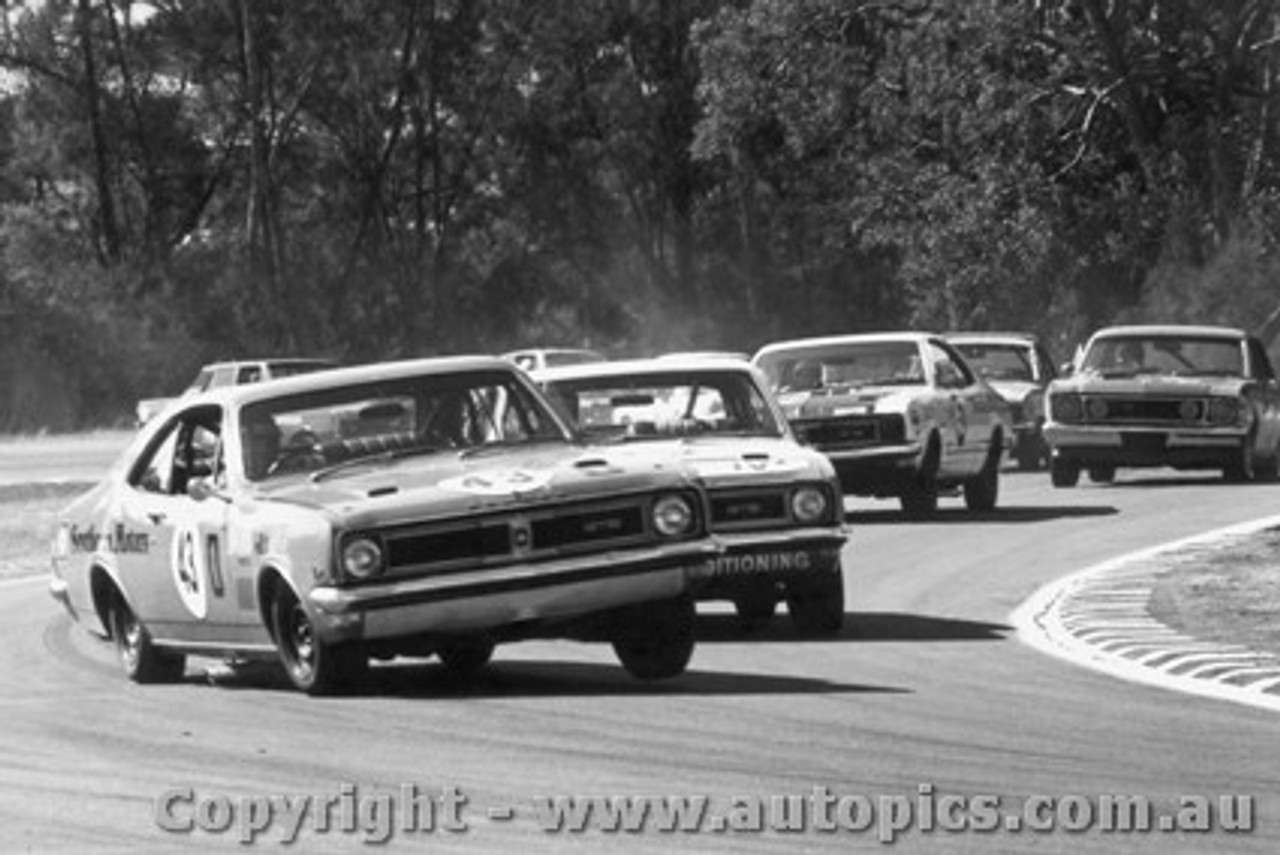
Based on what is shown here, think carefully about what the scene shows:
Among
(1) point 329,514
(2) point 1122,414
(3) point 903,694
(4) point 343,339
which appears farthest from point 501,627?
(4) point 343,339

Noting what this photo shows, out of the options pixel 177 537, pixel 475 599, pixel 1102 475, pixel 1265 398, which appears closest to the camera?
pixel 475 599

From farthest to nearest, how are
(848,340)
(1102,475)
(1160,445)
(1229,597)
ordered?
(1102,475)
(1160,445)
(848,340)
(1229,597)

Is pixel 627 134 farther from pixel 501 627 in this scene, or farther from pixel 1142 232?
pixel 501 627

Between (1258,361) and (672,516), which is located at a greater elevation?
(672,516)

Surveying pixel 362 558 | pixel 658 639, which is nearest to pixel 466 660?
pixel 658 639

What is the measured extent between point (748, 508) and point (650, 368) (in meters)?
1.77

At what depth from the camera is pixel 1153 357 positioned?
3170 centimetres

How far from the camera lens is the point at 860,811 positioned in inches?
369

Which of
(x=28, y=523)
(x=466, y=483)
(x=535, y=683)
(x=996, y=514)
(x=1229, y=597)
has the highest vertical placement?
(x=466, y=483)

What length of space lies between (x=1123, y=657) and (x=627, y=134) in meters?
67.7

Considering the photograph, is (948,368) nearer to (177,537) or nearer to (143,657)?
(143,657)

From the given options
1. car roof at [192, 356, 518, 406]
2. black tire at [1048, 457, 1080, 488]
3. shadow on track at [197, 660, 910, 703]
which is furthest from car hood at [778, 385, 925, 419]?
car roof at [192, 356, 518, 406]

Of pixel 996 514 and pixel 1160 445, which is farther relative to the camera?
pixel 1160 445

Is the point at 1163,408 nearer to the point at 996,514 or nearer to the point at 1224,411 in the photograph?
the point at 1224,411
